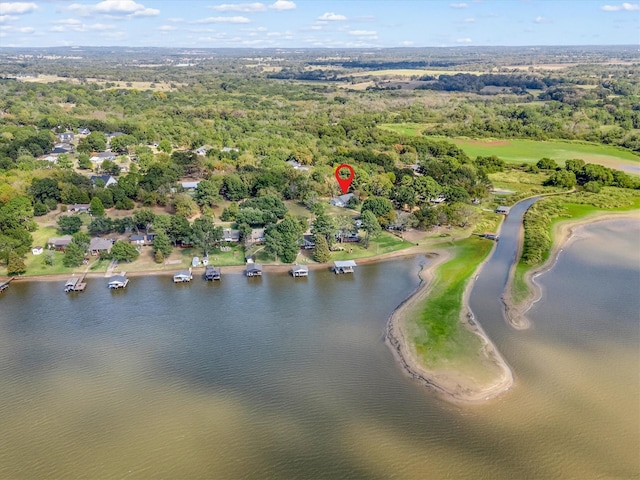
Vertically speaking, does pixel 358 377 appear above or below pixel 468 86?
below

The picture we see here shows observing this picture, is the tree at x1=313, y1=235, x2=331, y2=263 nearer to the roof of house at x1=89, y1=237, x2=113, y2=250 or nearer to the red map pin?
the roof of house at x1=89, y1=237, x2=113, y2=250

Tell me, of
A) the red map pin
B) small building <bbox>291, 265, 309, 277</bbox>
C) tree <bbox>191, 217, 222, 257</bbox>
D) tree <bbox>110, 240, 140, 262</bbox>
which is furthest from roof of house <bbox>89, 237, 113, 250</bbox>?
the red map pin

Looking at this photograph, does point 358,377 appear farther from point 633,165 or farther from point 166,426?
point 633,165

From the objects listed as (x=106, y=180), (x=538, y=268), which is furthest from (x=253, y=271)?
(x=106, y=180)

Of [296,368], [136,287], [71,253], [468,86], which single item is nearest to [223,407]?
[296,368]

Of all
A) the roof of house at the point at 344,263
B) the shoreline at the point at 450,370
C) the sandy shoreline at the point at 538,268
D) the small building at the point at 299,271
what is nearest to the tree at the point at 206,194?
the small building at the point at 299,271

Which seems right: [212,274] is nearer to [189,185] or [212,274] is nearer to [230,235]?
[230,235]
